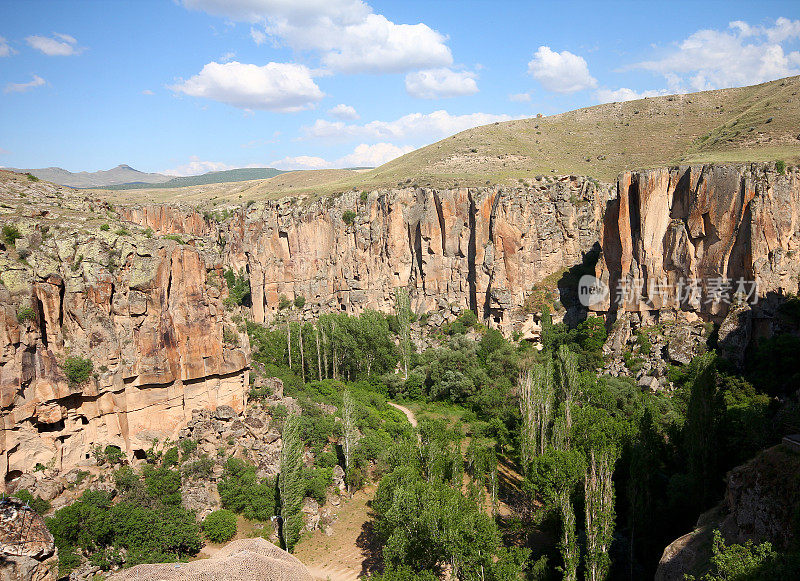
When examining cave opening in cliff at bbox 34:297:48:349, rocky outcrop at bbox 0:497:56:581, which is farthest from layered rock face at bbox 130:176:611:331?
rocky outcrop at bbox 0:497:56:581

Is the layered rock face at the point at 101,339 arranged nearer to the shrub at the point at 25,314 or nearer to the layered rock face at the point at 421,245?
the shrub at the point at 25,314

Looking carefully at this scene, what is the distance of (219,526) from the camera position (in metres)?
25.3

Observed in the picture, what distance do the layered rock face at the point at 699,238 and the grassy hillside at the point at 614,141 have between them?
507 inches

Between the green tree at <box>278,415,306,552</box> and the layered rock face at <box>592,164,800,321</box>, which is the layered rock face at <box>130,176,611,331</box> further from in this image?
the green tree at <box>278,415,306,552</box>

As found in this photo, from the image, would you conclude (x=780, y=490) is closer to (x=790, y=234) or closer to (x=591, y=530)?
(x=591, y=530)

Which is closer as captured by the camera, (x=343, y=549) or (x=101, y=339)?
(x=101, y=339)

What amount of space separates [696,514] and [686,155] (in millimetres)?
55503

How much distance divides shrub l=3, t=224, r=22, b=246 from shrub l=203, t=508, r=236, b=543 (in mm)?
16064

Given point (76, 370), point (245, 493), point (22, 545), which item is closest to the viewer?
point (22, 545)

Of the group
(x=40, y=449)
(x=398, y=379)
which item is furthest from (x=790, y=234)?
(x=40, y=449)

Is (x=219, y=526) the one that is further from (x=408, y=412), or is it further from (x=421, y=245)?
(x=421, y=245)

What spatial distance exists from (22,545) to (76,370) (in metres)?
8.79

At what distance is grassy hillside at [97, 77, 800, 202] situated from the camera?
62438 millimetres

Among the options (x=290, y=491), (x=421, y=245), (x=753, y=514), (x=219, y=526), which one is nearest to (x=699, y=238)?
(x=421, y=245)
